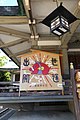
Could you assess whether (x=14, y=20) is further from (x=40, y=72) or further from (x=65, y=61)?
(x=65, y=61)

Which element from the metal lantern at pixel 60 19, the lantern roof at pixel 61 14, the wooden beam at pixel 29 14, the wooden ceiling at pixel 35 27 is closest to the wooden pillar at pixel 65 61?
the wooden ceiling at pixel 35 27

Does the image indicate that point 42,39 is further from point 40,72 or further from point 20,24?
point 40,72

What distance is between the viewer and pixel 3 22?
14.4ft

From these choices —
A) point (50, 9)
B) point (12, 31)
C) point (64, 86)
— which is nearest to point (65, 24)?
point (50, 9)

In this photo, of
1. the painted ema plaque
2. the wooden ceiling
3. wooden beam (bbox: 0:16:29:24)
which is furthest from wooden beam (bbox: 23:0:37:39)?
the painted ema plaque

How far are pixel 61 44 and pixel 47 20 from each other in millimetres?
2229

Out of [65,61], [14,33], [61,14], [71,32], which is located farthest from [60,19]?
[65,61]

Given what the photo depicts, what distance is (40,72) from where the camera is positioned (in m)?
4.38

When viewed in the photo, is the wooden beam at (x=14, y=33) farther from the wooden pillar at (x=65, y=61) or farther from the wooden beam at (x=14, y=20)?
the wooden pillar at (x=65, y=61)

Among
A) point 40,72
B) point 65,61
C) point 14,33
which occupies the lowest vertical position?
point 40,72

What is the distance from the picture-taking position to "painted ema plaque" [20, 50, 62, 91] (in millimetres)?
4180

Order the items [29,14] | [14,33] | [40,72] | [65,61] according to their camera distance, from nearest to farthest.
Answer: [29,14]
[40,72]
[14,33]
[65,61]

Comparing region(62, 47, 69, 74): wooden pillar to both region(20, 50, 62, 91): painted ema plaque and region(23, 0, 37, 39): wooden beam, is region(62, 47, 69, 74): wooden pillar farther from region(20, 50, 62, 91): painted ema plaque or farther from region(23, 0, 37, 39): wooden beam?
region(23, 0, 37, 39): wooden beam

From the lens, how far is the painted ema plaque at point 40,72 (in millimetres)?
4180
